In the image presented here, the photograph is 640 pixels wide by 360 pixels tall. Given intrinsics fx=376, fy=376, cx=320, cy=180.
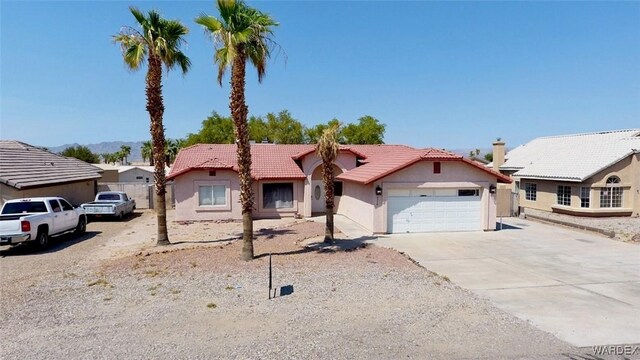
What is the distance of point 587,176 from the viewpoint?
22922mm

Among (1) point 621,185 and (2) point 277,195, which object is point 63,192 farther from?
(1) point 621,185

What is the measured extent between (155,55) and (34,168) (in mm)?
13679

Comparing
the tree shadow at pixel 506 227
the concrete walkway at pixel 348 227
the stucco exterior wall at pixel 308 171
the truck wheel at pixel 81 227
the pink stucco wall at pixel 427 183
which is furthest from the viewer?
the stucco exterior wall at pixel 308 171

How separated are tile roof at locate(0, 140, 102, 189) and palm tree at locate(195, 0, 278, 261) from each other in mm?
13202

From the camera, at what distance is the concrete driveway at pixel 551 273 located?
7.86 m

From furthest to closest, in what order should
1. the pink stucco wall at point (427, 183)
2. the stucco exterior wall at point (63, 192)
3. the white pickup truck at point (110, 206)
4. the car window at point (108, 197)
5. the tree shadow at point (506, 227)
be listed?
the car window at point (108, 197) → the white pickup truck at point (110, 206) → the tree shadow at point (506, 227) → the pink stucco wall at point (427, 183) → the stucco exterior wall at point (63, 192)

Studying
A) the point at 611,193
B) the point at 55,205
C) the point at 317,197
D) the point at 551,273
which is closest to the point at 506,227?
the point at 611,193

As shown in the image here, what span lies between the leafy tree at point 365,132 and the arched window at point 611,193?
131 ft

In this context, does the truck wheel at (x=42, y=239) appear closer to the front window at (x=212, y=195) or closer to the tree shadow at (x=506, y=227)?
the front window at (x=212, y=195)

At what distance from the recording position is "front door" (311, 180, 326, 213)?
25.9 m

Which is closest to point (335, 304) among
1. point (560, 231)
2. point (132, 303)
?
point (132, 303)

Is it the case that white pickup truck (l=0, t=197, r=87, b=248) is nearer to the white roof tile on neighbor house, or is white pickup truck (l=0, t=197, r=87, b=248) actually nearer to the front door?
the front door

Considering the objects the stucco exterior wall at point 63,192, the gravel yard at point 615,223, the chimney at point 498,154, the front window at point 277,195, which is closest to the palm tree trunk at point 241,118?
the front window at point 277,195

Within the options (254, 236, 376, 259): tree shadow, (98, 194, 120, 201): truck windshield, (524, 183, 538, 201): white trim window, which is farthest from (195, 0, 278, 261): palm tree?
(524, 183, 538, 201): white trim window
